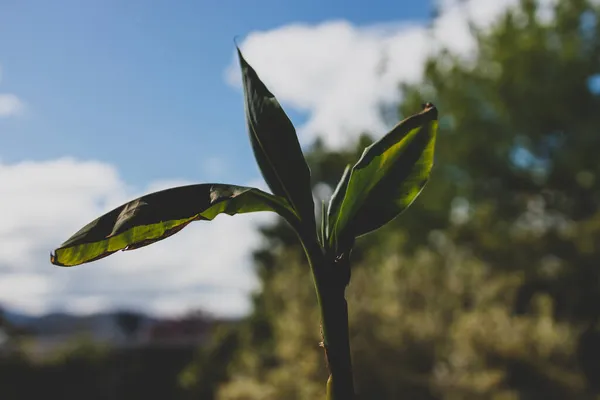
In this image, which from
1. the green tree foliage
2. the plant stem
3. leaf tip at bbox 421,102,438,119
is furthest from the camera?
the green tree foliage

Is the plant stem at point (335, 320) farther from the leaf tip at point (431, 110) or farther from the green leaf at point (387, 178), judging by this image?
the leaf tip at point (431, 110)

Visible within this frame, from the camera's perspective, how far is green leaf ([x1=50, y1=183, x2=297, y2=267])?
592 millimetres

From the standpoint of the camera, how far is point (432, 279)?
9453 mm

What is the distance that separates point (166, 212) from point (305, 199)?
12 cm

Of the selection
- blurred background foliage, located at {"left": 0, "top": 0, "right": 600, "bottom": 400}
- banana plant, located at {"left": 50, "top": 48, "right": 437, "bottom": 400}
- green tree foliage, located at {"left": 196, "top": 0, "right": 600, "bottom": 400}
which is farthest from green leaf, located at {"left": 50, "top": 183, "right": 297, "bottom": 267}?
green tree foliage, located at {"left": 196, "top": 0, "right": 600, "bottom": 400}

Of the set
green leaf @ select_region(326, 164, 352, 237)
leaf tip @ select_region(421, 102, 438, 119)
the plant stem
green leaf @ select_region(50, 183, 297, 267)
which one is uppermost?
leaf tip @ select_region(421, 102, 438, 119)

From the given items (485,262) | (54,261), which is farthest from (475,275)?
(54,261)

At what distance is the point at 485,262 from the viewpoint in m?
13.2

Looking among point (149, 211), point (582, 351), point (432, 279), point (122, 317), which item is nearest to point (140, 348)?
point (122, 317)

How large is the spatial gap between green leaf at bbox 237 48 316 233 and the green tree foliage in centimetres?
690

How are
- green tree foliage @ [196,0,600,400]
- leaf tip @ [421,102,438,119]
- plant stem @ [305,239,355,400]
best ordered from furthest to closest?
green tree foliage @ [196,0,600,400]
leaf tip @ [421,102,438,119]
plant stem @ [305,239,355,400]

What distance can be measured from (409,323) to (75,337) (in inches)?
288

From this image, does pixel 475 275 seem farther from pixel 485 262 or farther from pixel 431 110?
pixel 431 110

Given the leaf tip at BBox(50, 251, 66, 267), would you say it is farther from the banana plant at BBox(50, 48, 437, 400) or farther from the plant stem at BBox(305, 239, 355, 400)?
the plant stem at BBox(305, 239, 355, 400)
